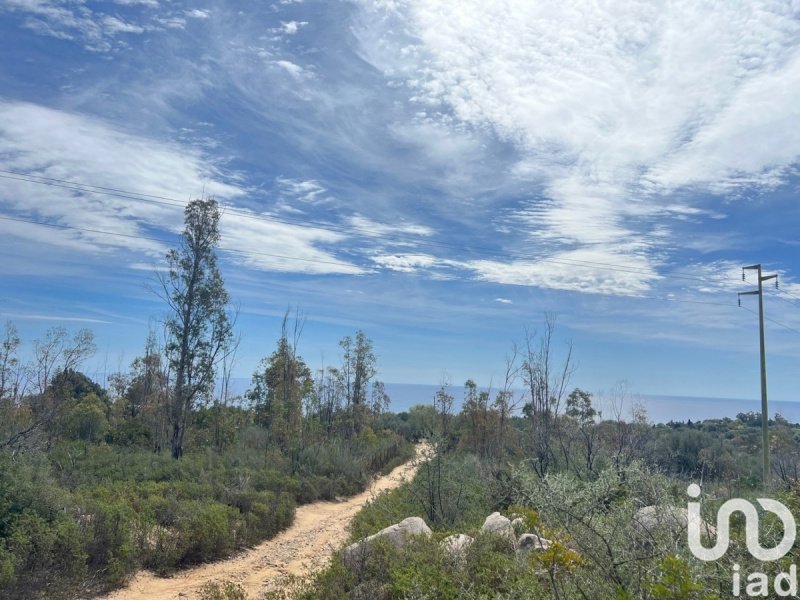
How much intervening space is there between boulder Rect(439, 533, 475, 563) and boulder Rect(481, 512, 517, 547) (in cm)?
46

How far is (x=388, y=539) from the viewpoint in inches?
331

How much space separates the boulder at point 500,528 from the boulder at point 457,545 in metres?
0.46

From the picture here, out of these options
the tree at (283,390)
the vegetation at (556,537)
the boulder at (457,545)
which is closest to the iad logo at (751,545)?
the vegetation at (556,537)

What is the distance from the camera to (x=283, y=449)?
20828mm

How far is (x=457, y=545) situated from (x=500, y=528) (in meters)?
1.32

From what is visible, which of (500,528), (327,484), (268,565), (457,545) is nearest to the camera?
(457,545)

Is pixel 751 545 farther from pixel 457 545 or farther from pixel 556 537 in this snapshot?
pixel 457 545

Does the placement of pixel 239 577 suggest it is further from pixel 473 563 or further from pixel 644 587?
pixel 644 587

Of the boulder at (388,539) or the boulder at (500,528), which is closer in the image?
the boulder at (388,539)

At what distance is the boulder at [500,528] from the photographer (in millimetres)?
7827

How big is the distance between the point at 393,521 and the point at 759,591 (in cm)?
896

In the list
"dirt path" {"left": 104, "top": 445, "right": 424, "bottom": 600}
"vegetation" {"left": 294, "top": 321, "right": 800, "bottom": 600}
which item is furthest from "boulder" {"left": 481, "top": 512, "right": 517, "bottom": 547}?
"dirt path" {"left": 104, "top": 445, "right": 424, "bottom": 600}

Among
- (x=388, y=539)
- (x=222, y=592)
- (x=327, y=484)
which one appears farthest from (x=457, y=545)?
(x=327, y=484)

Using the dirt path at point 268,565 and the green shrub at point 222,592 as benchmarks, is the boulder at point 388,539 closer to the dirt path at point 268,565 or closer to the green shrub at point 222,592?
the dirt path at point 268,565
